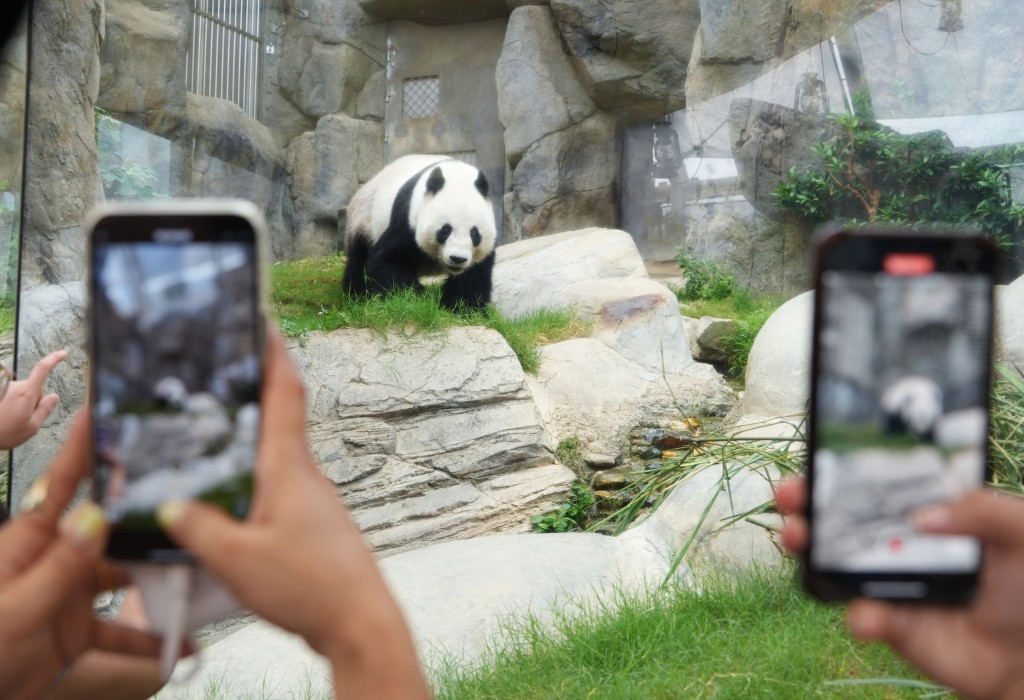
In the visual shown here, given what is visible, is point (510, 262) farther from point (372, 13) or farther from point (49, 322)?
point (372, 13)

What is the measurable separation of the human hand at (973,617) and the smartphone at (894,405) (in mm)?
18

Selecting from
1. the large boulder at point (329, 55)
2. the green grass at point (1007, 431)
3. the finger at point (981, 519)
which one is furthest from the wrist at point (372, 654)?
the large boulder at point (329, 55)

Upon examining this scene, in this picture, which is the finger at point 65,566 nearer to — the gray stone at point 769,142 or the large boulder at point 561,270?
the large boulder at point 561,270

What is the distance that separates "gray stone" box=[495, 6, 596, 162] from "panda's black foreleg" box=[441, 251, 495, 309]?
17.7 ft

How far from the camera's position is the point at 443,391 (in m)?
4.84

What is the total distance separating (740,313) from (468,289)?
2.67m

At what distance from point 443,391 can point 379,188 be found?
7.92ft

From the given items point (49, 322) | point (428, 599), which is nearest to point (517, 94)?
point (49, 322)

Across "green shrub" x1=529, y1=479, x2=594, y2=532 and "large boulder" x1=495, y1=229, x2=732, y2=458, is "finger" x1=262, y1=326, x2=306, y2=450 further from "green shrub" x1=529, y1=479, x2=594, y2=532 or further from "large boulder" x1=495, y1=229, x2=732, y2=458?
"large boulder" x1=495, y1=229, x2=732, y2=458

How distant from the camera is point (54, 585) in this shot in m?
0.75

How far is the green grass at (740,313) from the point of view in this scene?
21.2ft

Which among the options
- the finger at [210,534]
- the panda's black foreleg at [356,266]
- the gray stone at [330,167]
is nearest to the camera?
the finger at [210,534]

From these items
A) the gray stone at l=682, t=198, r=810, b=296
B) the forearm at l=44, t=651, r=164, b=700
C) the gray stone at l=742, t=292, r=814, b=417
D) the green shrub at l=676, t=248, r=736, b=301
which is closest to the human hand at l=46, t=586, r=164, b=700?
the forearm at l=44, t=651, r=164, b=700

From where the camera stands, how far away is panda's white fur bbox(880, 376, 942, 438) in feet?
2.51
